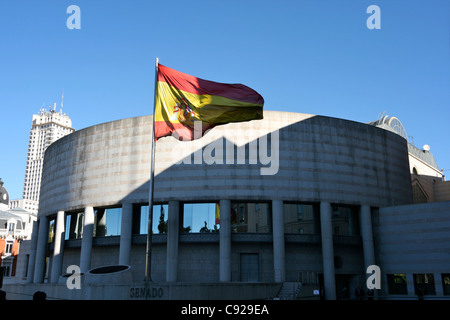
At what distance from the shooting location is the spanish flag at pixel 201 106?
23.3 meters

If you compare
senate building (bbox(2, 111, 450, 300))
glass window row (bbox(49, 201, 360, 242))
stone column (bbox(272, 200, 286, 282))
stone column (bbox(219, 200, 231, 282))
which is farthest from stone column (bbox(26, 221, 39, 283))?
stone column (bbox(272, 200, 286, 282))

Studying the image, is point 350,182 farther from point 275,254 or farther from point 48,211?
point 48,211

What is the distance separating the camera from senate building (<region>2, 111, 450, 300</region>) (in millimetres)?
40594

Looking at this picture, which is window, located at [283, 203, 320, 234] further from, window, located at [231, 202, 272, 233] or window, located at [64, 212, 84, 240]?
window, located at [64, 212, 84, 240]

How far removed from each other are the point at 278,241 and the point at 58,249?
23570 millimetres

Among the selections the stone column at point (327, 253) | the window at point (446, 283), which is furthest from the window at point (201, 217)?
the window at point (446, 283)

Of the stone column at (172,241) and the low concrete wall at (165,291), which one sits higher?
the stone column at (172,241)

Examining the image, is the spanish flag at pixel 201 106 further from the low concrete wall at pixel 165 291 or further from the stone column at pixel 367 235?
the stone column at pixel 367 235

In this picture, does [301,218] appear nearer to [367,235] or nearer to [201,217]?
[367,235]

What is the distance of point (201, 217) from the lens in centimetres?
4191

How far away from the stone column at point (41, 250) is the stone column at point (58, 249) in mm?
3611

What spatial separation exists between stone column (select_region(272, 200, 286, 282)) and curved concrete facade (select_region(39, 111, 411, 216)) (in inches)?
46.5
